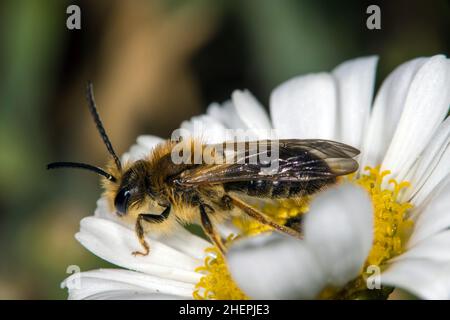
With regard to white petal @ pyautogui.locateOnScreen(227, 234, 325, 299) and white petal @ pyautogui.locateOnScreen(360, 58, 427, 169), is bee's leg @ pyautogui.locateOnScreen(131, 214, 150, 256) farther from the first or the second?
white petal @ pyautogui.locateOnScreen(360, 58, 427, 169)

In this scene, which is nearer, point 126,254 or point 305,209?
point 305,209

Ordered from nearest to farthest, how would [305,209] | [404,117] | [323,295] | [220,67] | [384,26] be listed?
1. [323,295]
2. [305,209]
3. [404,117]
4. [384,26]
5. [220,67]

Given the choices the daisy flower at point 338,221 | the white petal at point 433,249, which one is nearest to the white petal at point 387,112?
the daisy flower at point 338,221

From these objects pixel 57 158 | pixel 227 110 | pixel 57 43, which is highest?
pixel 57 43

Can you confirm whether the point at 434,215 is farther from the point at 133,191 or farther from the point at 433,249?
the point at 133,191

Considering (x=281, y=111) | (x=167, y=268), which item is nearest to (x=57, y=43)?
(x=281, y=111)

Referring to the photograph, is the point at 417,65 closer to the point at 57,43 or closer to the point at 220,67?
the point at 220,67

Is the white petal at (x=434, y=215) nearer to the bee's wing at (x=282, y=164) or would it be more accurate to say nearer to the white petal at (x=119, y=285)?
the bee's wing at (x=282, y=164)

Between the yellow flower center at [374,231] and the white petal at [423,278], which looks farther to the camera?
the yellow flower center at [374,231]
